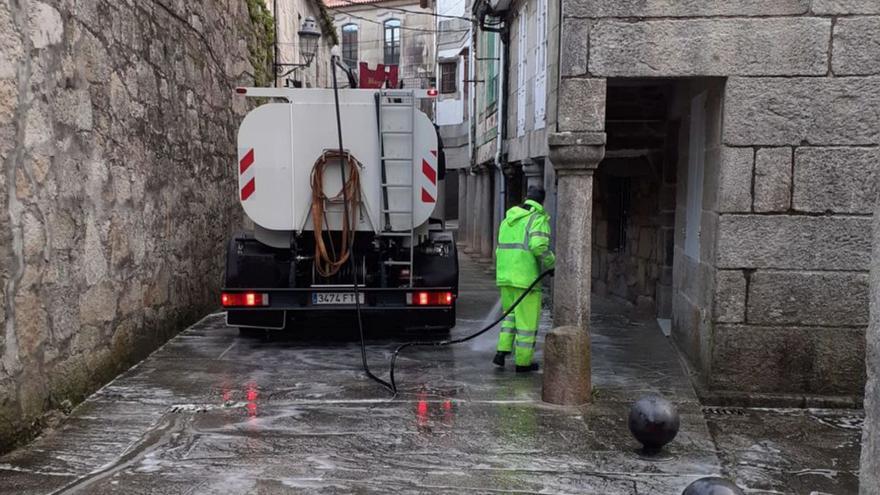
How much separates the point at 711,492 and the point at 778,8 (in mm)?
3545

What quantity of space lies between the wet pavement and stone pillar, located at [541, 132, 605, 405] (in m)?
0.20

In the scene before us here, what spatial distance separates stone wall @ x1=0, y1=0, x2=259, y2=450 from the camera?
4285 millimetres

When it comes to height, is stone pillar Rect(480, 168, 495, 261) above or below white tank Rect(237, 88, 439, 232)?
below

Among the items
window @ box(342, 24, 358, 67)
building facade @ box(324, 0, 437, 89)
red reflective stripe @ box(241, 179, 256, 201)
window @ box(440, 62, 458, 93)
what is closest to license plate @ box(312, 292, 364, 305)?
red reflective stripe @ box(241, 179, 256, 201)

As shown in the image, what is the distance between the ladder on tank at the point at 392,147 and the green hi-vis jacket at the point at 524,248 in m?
1.05

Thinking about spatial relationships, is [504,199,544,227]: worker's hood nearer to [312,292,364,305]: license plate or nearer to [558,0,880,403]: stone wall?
[558,0,880,403]: stone wall

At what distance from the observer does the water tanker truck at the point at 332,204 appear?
6648 mm

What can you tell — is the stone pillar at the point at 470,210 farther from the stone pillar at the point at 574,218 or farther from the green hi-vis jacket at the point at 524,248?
the stone pillar at the point at 574,218

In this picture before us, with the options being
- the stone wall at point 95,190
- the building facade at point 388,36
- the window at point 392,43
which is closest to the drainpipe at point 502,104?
the stone wall at point 95,190

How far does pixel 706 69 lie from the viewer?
16.7ft


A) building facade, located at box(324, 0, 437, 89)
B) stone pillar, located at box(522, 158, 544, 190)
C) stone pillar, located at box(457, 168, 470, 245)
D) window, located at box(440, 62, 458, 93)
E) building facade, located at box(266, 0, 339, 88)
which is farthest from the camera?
building facade, located at box(324, 0, 437, 89)

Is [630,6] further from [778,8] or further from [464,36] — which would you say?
[464,36]

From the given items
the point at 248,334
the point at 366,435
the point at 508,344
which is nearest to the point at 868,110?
the point at 508,344

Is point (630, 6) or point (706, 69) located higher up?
point (630, 6)
